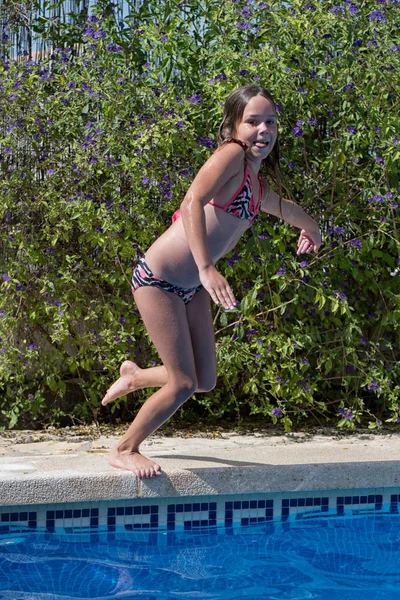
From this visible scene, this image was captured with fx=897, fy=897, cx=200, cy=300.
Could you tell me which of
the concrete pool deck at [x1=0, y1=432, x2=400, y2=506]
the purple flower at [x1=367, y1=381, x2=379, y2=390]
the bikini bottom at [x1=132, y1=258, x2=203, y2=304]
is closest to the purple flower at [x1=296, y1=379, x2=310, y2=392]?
the purple flower at [x1=367, y1=381, x2=379, y2=390]

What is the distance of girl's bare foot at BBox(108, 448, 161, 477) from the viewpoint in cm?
363

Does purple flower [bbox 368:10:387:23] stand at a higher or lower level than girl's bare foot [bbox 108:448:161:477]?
higher

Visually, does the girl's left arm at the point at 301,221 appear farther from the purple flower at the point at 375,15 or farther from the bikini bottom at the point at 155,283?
the purple flower at the point at 375,15

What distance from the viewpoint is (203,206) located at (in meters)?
3.22

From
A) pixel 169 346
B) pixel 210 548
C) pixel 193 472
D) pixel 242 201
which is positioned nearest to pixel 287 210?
pixel 242 201

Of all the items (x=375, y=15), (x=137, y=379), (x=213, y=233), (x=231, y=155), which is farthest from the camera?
(x=375, y=15)

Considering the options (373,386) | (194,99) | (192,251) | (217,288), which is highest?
(194,99)

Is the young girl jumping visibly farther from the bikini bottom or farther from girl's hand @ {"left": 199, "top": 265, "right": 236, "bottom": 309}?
girl's hand @ {"left": 199, "top": 265, "right": 236, "bottom": 309}

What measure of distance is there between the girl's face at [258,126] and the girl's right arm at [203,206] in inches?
3.1

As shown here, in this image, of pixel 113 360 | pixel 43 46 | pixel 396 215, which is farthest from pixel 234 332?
pixel 43 46

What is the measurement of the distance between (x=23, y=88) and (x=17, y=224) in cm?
75

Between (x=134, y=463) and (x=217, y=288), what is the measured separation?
0.98 metres

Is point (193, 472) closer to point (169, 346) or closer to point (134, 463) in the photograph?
point (134, 463)

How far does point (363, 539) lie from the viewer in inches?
148
